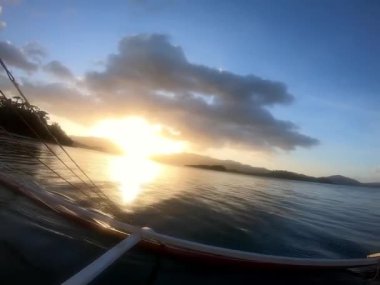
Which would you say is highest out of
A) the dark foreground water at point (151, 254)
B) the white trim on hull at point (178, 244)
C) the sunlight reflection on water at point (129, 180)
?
the white trim on hull at point (178, 244)

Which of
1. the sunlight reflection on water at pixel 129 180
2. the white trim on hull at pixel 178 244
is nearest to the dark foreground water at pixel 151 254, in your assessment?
the white trim on hull at pixel 178 244

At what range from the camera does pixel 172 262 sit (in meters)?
9.13

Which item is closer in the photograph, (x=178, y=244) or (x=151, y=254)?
(x=178, y=244)

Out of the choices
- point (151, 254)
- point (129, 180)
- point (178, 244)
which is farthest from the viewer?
point (129, 180)

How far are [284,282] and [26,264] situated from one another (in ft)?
25.2

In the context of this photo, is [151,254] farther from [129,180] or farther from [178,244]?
[129,180]

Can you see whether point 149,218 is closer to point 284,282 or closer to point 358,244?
point 284,282

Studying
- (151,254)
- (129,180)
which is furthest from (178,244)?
(129,180)

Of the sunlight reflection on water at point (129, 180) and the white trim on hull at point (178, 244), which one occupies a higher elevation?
the white trim on hull at point (178, 244)

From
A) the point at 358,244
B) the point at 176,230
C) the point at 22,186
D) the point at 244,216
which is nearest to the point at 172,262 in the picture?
the point at 176,230

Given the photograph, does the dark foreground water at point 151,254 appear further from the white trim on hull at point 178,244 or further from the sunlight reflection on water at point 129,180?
the sunlight reflection on water at point 129,180

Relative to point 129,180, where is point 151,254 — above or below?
above

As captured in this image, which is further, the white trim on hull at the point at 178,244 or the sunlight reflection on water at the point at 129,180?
the sunlight reflection on water at the point at 129,180

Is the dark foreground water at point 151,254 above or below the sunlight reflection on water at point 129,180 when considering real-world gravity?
above
